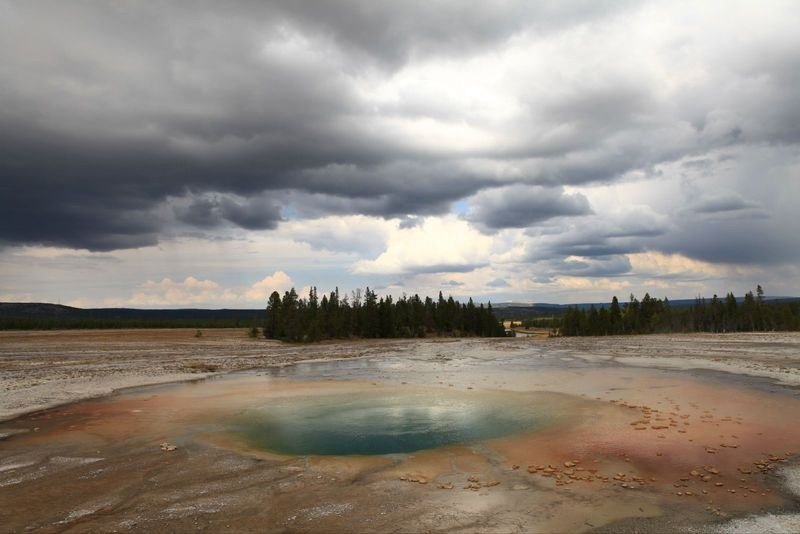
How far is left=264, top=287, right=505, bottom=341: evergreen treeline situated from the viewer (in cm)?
11194

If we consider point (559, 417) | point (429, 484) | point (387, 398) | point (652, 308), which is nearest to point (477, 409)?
point (559, 417)

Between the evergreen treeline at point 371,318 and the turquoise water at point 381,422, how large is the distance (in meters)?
83.9

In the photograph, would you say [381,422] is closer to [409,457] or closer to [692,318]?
[409,457]

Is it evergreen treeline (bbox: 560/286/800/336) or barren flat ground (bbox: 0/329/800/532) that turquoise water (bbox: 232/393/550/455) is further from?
evergreen treeline (bbox: 560/286/800/336)

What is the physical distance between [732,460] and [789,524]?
16.2ft

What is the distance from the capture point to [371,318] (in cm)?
12506

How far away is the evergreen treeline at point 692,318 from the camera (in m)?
136

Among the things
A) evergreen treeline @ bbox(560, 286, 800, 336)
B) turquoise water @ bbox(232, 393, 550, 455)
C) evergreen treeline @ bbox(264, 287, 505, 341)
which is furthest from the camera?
evergreen treeline @ bbox(560, 286, 800, 336)

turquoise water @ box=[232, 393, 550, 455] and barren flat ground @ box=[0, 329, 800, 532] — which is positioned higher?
barren flat ground @ box=[0, 329, 800, 532]

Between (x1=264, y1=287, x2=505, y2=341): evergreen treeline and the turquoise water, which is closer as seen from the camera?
the turquoise water

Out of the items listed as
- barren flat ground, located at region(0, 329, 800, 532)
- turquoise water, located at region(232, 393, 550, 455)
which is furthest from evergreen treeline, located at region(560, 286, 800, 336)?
turquoise water, located at region(232, 393, 550, 455)

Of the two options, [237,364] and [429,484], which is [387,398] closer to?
[429,484]

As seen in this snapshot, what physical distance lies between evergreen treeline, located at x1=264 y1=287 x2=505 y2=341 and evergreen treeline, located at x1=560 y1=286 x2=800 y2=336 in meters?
28.2

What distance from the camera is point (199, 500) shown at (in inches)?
468
